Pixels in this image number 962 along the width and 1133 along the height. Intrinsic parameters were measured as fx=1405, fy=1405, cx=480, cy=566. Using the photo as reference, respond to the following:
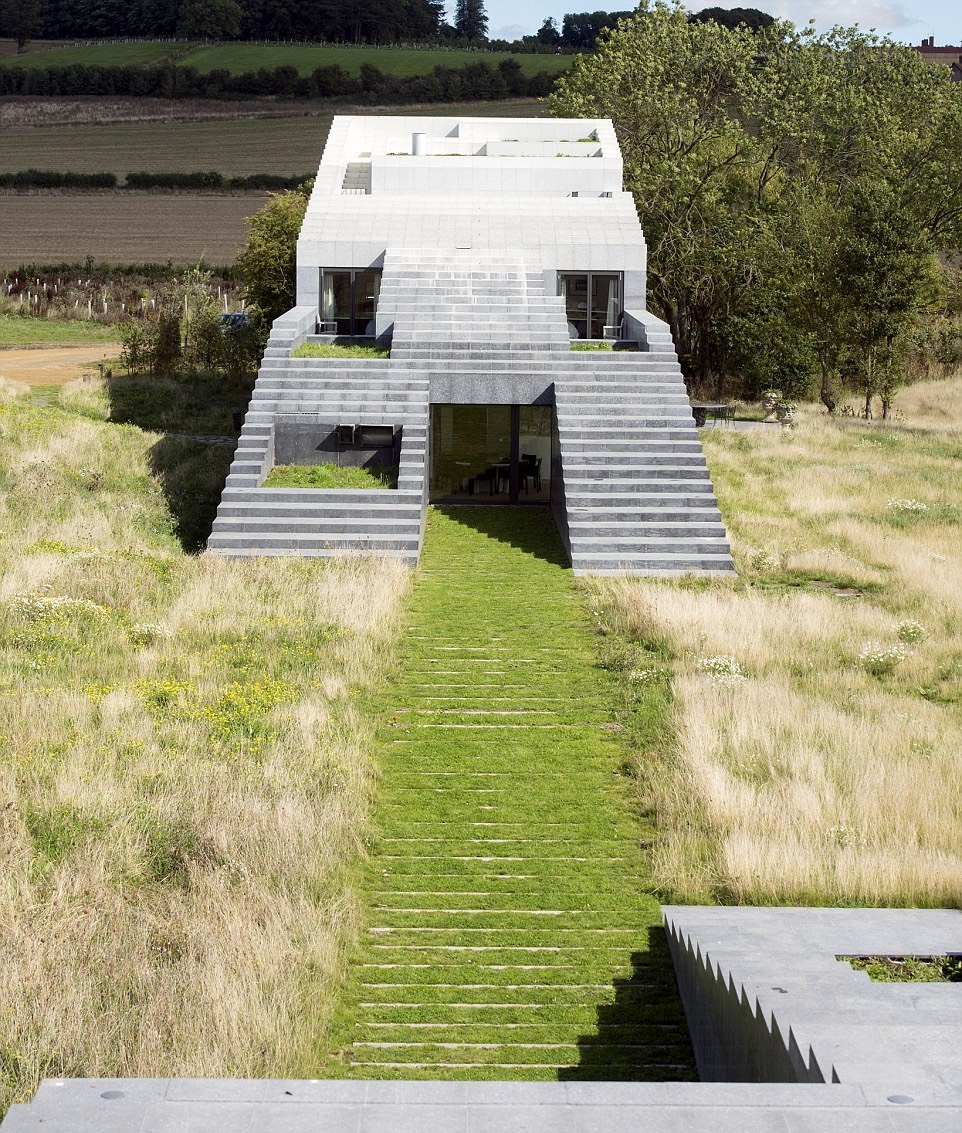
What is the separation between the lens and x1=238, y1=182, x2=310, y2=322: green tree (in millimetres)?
43562

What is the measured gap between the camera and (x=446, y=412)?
2778 cm

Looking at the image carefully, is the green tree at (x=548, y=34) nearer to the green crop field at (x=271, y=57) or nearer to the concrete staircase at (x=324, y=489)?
the green crop field at (x=271, y=57)

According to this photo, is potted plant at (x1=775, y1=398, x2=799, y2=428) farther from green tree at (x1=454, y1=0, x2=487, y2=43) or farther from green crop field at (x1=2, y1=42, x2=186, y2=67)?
green tree at (x1=454, y1=0, x2=487, y2=43)

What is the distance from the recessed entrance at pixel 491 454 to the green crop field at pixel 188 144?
73614 millimetres

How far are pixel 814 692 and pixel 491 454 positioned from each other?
12.4m

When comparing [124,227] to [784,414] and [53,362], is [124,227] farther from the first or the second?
[784,414]

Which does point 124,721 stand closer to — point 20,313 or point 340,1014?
point 340,1014

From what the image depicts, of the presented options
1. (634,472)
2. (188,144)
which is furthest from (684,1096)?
(188,144)

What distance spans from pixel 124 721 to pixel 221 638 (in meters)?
3.43

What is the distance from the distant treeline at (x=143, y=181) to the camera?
92.5 meters

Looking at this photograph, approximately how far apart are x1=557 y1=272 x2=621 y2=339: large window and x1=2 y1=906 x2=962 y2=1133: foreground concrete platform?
24319 millimetres

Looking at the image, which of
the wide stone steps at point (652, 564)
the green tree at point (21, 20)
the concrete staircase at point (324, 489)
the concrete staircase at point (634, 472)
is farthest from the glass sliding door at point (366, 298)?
the green tree at point (21, 20)

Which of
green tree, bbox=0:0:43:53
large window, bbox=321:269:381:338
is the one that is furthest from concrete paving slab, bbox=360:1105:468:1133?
green tree, bbox=0:0:43:53

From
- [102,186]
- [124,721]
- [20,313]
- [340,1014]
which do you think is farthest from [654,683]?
[102,186]
